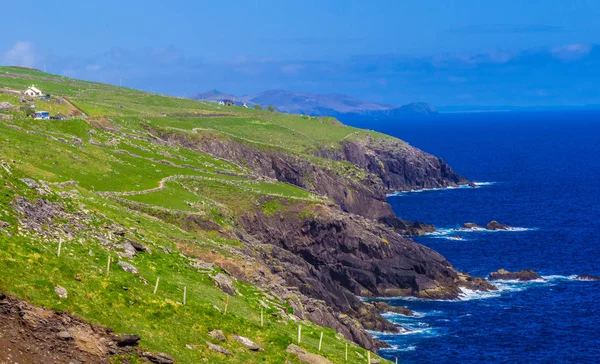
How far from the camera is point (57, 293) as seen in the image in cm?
3484

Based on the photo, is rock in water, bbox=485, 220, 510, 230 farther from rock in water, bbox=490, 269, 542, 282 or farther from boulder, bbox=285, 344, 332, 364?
boulder, bbox=285, 344, 332, 364

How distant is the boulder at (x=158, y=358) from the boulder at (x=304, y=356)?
7759 mm

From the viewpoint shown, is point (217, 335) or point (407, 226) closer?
point (217, 335)

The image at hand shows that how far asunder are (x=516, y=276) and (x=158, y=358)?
8575cm

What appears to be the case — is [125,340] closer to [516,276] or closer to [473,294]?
[473,294]

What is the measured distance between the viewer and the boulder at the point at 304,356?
40562mm

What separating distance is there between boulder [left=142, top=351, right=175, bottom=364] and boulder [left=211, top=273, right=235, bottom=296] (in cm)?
1977

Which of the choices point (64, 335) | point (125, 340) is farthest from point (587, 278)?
point (64, 335)

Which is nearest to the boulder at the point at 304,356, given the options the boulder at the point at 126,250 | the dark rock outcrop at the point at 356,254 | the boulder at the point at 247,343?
the boulder at the point at 247,343

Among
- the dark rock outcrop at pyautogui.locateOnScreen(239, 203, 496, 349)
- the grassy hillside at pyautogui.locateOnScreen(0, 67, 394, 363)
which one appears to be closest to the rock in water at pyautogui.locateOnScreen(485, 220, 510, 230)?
the dark rock outcrop at pyautogui.locateOnScreen(239, 203, 496, 349)

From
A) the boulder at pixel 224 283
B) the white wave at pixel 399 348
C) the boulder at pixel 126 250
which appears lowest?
the white wave at pixel 399 348

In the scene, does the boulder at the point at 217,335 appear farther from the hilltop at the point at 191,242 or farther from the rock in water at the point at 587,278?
the rock in water at the point at 587,278

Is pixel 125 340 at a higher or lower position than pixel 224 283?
lower

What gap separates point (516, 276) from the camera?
112562 mm
